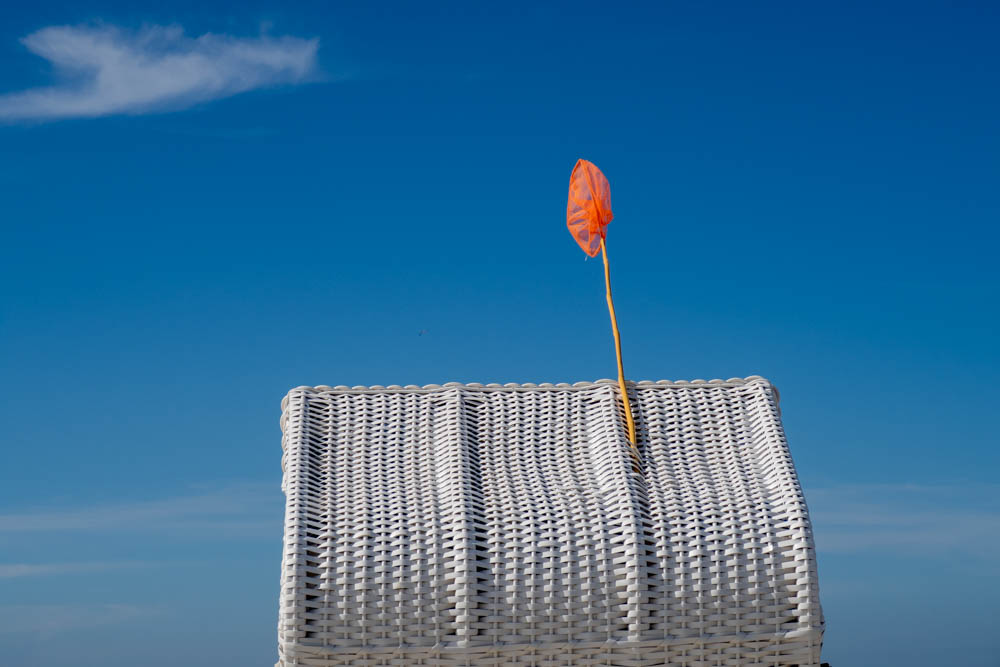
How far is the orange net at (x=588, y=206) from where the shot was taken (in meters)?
2.20

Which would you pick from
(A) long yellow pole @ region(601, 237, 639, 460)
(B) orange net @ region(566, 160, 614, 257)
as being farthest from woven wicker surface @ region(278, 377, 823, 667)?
(B) orange net @ region(566, 160, 614, 257)

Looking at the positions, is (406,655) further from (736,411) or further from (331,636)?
(736,411)

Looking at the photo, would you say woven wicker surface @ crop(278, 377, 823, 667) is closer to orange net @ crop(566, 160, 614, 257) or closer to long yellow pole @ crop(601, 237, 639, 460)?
long yellow pole @ crop(601, 237, 639, 460)

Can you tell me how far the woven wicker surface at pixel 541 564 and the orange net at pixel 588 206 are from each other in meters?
0.51

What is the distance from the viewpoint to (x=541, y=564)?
175 centimetres

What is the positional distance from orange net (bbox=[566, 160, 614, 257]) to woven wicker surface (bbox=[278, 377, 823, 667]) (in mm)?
505

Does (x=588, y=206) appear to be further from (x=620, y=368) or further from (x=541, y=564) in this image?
(x=541, y=564)

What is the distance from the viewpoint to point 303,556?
1732mm

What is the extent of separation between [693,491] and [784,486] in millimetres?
160

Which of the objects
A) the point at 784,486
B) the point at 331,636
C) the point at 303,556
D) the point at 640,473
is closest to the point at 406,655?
the point at 331,636

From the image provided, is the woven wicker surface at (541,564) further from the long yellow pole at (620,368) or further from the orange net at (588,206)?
the orange net at (588,206)

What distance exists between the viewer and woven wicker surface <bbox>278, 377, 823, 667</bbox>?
5.66 ft

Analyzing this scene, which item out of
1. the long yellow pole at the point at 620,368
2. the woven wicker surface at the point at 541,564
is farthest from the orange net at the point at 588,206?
the woven wicker surface at the point at 541,564

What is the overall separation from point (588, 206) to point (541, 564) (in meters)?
0.80
